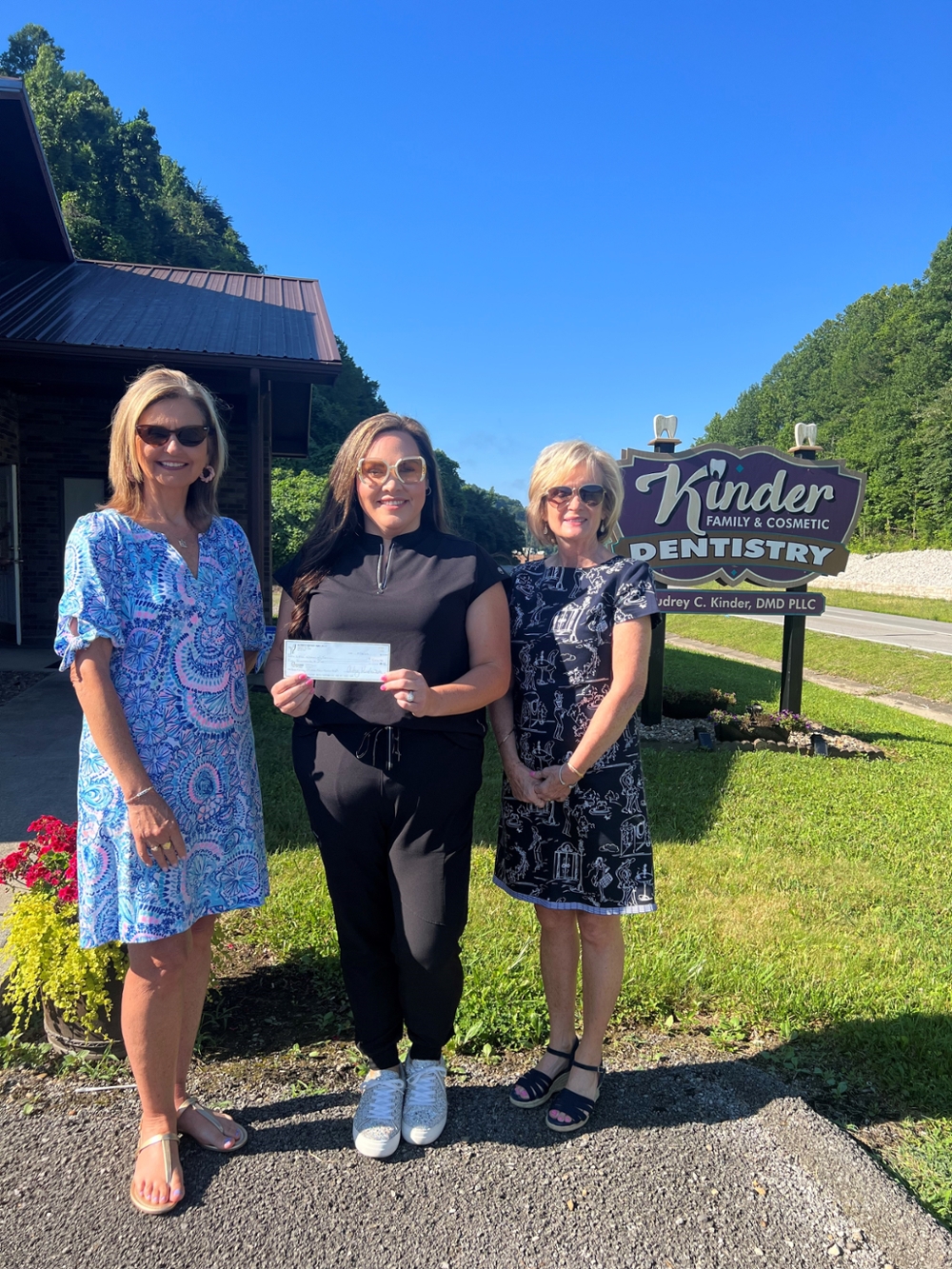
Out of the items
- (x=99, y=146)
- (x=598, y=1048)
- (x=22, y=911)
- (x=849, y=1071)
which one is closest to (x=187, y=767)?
(x=22, y=911)

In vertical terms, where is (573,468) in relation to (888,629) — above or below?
above

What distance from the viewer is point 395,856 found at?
82.0 inches

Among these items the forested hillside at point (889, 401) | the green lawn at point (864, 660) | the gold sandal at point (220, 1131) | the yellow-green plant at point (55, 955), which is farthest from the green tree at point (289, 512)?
the forested hillside at point (889, 401)

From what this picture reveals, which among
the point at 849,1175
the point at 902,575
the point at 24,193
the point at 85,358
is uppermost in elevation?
the point at 24,193

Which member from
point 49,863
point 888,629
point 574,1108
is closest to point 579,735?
point 574,1108

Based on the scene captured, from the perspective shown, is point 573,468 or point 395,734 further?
point 573,468

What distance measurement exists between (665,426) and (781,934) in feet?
17.4

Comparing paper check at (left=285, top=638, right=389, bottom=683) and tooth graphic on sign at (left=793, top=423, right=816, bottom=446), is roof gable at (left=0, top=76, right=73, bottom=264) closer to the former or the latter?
tooth graphic on sign at (left=793, top=423, right=816, bottom=446)

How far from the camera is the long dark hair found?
2.12 m

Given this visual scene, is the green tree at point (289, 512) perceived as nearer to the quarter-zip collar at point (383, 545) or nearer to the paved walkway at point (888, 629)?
the paved walkway at point (888, 629)

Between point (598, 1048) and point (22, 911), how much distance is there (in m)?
1.75

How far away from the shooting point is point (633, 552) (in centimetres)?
764

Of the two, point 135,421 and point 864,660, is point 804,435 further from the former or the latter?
point 864,660

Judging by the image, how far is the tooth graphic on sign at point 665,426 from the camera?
767cm
